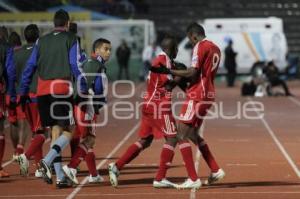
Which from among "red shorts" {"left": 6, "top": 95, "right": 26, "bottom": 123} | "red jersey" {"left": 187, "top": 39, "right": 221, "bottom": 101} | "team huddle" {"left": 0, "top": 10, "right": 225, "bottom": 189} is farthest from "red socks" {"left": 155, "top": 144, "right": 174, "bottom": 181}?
"red shorts" {"left": 6, "top": 95, "right": 26, "bottom": 123}

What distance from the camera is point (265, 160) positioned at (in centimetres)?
1573

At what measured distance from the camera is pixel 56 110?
12.3 meters

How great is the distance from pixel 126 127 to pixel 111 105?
26.8 ft

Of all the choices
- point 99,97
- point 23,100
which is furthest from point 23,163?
point 99,97

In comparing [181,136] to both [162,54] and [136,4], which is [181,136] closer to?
[162,54]

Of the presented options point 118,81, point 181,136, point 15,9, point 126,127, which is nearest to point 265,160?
point 181,136

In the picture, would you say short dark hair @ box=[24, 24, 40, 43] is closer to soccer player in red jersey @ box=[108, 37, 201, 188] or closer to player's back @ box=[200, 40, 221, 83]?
soccer player in red jersey @ box=[108, 37, 201, 188]

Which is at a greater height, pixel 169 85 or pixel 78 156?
pixel 169 85

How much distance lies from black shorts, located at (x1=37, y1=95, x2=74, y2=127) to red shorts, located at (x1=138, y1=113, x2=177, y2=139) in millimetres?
888

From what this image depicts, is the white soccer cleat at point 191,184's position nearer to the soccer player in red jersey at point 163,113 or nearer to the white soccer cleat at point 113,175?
the soccer player in red jersey at point 163,113

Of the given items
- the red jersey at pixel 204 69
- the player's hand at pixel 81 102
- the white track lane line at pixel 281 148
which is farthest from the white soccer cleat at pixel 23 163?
the white track lane line at pixel 281 148

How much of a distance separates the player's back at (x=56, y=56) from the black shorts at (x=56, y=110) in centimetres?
27

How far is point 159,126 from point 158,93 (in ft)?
1.28

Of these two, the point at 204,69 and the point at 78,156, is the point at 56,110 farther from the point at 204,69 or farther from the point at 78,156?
the point at 204,69
